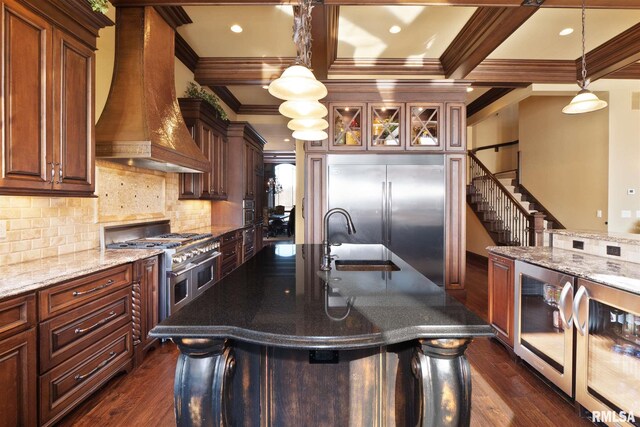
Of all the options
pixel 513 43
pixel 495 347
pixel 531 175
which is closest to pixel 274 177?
pixel 531 175

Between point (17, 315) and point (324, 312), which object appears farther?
point (17, 315)

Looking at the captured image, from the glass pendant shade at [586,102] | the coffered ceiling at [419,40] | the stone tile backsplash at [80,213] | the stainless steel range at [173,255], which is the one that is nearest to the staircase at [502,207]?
the coffered ceiling at [419,40]

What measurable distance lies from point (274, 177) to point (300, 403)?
1167 cm

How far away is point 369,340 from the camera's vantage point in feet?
3.11

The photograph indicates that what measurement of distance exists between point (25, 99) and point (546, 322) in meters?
3.69

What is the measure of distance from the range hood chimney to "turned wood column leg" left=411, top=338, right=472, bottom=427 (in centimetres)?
240

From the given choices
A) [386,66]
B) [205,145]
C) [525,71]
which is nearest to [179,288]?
[205,145]

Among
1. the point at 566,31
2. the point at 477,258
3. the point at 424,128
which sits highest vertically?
the point at 566,31

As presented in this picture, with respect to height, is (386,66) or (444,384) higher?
(386,66)

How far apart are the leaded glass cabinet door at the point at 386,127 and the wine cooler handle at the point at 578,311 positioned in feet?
9.08

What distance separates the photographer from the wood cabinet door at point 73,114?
2.02 metres

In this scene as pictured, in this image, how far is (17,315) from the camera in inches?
60.5

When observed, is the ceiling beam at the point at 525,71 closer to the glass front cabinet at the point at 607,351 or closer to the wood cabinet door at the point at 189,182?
the glass front cabinet at the point at 607,351

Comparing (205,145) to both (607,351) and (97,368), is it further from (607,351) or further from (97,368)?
(607,351)
